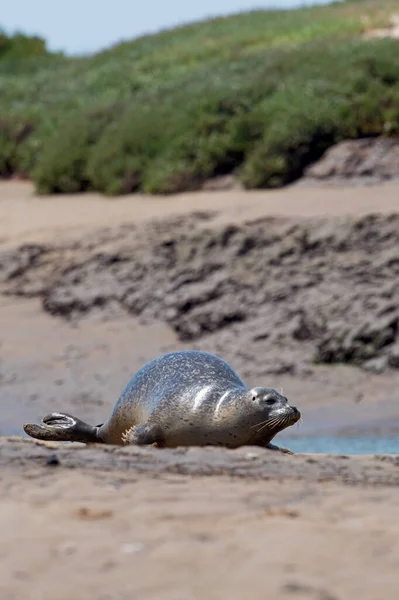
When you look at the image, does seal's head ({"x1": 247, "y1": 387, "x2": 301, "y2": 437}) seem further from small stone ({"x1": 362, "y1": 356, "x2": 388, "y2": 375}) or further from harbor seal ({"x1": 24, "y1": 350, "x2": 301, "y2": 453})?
small stone ({"x1": 362, "y1": 356, "x2": 388, "y2": 375})

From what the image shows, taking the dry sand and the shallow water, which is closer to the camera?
the dry sand

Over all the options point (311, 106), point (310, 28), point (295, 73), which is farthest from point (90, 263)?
point (310, 28)

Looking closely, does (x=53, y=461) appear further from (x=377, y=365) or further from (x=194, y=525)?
(x=377, y=365)

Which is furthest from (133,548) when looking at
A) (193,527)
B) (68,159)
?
(68,159)

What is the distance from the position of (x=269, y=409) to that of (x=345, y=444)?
338 cm

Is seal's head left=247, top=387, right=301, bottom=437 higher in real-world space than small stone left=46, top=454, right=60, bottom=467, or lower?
lower

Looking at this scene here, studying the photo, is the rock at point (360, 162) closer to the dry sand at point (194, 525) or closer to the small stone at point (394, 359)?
the small stone at point (394, 359)

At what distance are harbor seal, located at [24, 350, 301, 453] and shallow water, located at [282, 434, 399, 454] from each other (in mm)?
2386

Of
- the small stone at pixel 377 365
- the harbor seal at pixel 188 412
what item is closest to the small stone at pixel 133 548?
the harbor seal at pixel 188 412

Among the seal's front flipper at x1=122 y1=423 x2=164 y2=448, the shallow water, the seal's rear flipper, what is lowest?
the shallow water

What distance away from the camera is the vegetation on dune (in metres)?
16.1

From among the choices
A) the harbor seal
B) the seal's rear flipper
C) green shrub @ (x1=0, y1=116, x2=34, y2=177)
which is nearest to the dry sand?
the harbor seal

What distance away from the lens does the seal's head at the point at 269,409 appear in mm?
5852

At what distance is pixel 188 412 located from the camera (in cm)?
611
